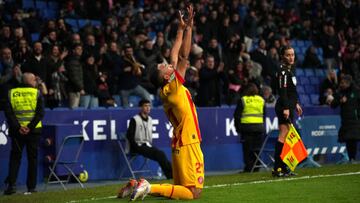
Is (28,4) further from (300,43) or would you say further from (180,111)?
(180,111)

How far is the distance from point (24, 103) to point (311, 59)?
45.6ft

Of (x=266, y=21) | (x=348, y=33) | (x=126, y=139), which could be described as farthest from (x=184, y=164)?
(x=348, y=33)

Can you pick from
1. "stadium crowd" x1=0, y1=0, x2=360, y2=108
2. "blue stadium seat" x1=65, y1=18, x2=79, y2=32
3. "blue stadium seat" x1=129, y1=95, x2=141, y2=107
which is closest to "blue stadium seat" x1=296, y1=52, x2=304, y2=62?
"stadium crowd" x1=0, y1=0, x2=360, y2=108

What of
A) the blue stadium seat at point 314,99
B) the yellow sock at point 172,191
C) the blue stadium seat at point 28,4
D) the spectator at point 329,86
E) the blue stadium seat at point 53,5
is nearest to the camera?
the yellow sock at point 172,191

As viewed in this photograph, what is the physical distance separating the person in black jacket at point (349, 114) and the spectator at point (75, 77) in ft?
19.1

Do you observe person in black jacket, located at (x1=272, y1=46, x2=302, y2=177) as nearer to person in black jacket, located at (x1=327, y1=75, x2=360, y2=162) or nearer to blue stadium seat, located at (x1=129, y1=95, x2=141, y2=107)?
person in black jacket, located at (x1=327, y1=75, x2=360, y2=162)

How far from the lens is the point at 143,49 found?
2075 cm

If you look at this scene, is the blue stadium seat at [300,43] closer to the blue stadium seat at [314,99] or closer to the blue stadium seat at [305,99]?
the blue stadium seat at [314,99]

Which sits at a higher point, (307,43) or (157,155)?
(307,43)

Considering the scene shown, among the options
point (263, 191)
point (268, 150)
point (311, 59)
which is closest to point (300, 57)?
point (311, 59)

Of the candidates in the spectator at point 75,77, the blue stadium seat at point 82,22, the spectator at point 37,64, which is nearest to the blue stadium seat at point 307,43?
the blue stadium seat at point 82,22

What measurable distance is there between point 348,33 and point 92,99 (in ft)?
42.9

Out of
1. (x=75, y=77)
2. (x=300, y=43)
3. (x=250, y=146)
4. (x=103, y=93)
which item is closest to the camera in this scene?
(x=250, y=146)

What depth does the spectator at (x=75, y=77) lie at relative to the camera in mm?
18723
